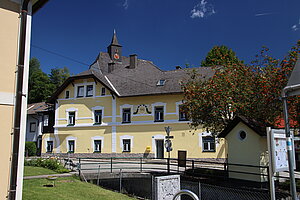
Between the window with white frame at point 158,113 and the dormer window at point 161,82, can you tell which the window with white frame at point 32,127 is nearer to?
the window with white frame at point 158,113

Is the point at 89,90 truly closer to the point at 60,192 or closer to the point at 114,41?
the point at 114,41

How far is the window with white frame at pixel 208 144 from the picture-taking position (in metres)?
25.8

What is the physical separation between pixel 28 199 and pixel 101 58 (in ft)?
119

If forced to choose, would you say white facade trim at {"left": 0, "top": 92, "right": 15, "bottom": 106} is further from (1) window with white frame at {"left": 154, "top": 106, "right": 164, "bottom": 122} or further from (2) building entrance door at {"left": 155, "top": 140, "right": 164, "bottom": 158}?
(2) building entrance door at {"left": 155, "top": 140, "right": 164, "bottom": 158}

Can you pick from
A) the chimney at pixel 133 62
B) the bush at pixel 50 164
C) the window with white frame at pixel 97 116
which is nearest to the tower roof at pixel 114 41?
the chimney at pixel 133 62

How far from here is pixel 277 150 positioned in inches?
229

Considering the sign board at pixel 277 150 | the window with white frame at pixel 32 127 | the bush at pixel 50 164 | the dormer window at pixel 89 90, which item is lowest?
the bush at pixel 50 164

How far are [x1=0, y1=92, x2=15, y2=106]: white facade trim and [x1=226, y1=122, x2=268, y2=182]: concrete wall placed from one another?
10285mm

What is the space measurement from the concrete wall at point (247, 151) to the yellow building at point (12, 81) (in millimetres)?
9977

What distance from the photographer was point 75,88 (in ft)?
105

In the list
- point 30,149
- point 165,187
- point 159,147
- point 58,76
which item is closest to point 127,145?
point 159,147

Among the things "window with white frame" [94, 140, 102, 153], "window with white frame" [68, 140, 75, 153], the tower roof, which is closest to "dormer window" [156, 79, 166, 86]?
"window with white frame" [94, 140, 102, 153]

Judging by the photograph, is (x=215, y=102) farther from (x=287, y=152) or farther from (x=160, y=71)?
(x=160, y=71)

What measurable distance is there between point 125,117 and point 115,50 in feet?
63.5
